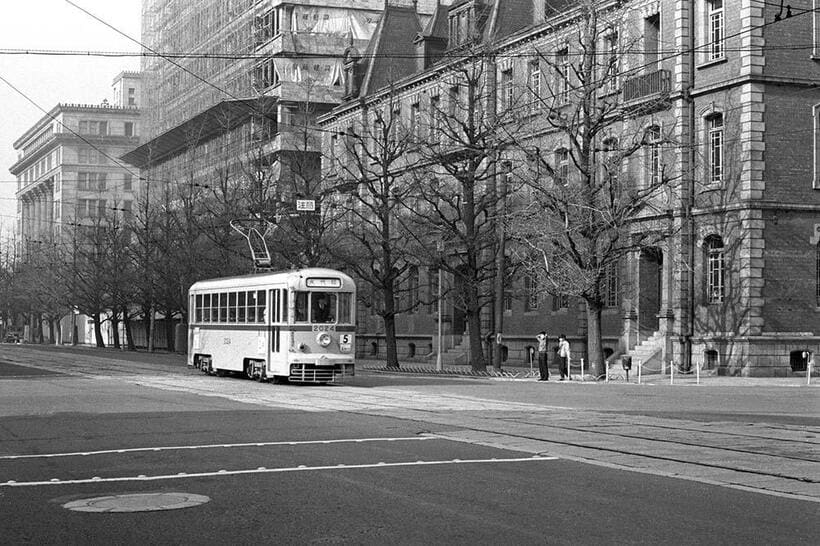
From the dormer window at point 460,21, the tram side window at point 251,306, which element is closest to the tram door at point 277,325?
the tram side window at point 251,306

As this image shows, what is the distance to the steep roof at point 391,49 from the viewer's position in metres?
68.2

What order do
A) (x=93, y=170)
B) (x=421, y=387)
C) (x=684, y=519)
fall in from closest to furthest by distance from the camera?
(x=684, y=519), (x=421, y=387), (x=93, y=170)

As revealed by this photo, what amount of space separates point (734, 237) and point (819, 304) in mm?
3947

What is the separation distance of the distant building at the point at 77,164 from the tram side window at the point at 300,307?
11653 cm

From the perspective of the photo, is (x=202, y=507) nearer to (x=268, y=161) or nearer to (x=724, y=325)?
(x=724, y=325)

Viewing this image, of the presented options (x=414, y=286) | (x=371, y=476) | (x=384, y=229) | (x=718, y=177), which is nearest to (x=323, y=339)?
(x=384, y=229)

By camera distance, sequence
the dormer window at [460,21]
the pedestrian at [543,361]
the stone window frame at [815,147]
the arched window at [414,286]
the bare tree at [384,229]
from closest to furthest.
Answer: the pedestrian at [543,361], the stone window frame at [815,147], the bare tree at [384,229], the dormer window at [460,21], the arched window at [414,286]

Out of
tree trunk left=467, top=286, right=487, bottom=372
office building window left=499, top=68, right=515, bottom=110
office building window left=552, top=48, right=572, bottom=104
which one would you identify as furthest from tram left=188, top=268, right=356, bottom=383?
office building window left=499, top=68, right=515, bottom=110

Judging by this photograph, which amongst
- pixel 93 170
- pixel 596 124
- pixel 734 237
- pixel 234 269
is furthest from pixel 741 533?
pixel 93 170

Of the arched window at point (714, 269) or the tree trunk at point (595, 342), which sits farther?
the arched window at point (714, 269)

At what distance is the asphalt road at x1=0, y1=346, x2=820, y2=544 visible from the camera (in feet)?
31.7

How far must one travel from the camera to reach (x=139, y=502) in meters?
11.1

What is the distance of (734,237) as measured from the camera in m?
41.4

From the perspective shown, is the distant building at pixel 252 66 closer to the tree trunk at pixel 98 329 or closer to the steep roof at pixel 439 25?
the tree trunk at pixel 98 329
